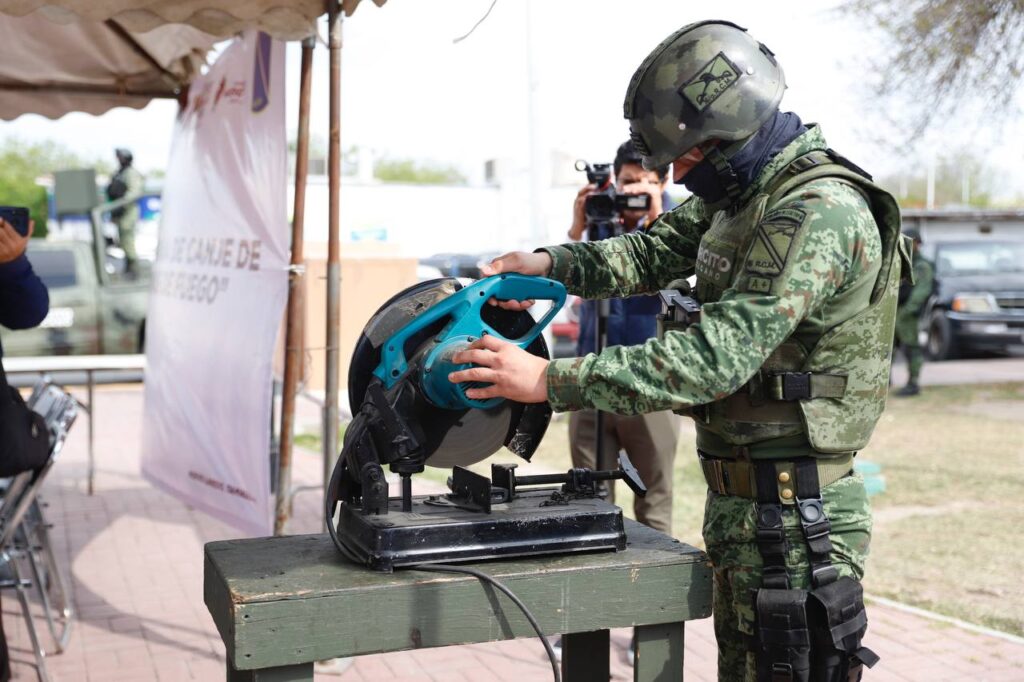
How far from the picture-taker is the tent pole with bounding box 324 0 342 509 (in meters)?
3.98

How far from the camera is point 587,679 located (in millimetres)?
2695

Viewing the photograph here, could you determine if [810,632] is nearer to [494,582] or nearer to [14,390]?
[494,582]

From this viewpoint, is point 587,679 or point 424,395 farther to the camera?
point 587,679

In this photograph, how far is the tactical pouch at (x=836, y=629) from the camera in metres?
2.17

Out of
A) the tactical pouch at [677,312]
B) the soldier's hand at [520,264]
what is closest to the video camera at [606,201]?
the soldier's hand at [520,264]

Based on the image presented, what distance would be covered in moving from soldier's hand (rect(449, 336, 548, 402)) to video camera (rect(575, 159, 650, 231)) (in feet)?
6.86

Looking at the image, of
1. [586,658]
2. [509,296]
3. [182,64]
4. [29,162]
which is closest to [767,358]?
[509,296]

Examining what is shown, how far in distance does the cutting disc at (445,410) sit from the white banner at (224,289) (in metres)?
1.97

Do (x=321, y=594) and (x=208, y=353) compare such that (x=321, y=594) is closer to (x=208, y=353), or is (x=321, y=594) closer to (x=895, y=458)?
(x=208, y=353)

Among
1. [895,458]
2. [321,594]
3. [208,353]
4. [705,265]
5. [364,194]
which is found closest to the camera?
[321,594]

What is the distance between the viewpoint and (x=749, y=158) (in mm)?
2264

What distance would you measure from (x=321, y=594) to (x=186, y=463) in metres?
3.16

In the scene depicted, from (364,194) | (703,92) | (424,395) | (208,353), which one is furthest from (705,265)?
(364,194)

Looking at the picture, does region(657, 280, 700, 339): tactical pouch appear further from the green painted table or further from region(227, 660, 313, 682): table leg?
region(227, 660, 313, 682): table leg
